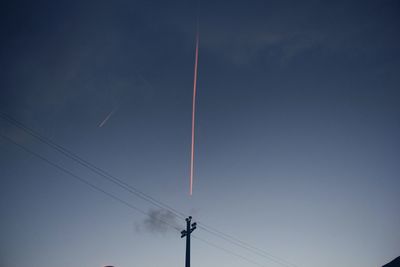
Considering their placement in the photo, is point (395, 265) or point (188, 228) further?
point (395, 265)

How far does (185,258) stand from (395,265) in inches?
919

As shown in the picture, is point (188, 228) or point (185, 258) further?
point (188, 228)

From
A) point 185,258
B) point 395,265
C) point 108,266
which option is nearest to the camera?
point 185,258

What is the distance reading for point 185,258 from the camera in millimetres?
15133

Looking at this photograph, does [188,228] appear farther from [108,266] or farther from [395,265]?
[395,265]

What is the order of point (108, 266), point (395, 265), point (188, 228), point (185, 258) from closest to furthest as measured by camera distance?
point (185, 258)
point (188, 228)
point (108, 266)
point (395, 265)

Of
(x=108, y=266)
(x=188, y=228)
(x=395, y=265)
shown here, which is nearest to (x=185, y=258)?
(x=188, y=228)

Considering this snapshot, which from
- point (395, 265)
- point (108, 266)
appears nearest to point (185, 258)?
point (108, 266)

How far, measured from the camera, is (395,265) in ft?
80.5

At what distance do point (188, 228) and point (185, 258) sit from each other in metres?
2.02

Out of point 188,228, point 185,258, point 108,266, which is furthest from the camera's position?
point 108,266

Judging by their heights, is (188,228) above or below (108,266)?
above

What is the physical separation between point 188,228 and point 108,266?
8262 millimetres

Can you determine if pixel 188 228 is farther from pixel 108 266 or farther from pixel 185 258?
pixel 108 266
